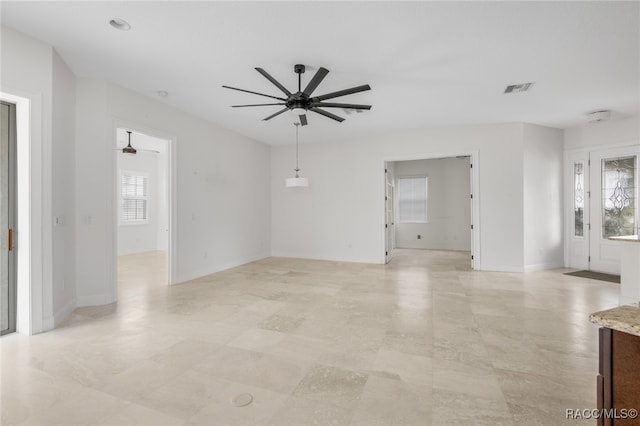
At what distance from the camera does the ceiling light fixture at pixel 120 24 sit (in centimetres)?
268

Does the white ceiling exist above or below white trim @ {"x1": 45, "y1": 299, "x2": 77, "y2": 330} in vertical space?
above

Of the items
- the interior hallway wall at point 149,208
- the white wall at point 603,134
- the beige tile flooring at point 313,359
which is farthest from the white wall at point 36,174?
the white wall at point 603,134

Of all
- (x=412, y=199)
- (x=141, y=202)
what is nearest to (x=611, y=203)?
(x=412, y=199)

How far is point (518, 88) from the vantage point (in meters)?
4.17

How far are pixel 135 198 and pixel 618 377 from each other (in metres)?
10.4

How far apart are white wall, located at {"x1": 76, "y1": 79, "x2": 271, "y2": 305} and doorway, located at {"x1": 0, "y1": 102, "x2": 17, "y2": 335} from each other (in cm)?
79

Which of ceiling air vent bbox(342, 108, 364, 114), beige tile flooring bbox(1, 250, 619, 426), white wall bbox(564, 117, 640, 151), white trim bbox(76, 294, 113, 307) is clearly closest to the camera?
beige tile flooring bbox(1, 250, 619, 426)

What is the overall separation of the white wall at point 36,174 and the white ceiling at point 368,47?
0.24 metres

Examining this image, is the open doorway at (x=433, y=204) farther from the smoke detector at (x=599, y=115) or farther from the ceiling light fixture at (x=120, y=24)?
the ceiling light fixture at (x=120, y=24)

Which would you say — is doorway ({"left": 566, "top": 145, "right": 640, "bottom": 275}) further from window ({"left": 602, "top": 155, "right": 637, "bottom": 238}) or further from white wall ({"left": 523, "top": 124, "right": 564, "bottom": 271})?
white wall ({"left": 523, "top": 124, "right": 564, "bottom": 271})

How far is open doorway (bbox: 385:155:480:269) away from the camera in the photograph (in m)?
9.25

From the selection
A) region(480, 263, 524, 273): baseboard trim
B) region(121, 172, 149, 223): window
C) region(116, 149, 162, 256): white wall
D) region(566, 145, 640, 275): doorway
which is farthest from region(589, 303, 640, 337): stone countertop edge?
region(121, 172, 149, 223): window

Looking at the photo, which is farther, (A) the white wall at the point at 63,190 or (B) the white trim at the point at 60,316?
(A) the white wall at the point at 63,190

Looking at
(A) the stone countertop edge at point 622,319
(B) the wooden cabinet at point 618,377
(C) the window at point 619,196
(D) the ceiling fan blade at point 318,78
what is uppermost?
(D) the ceiling fan blade at point 318,78
